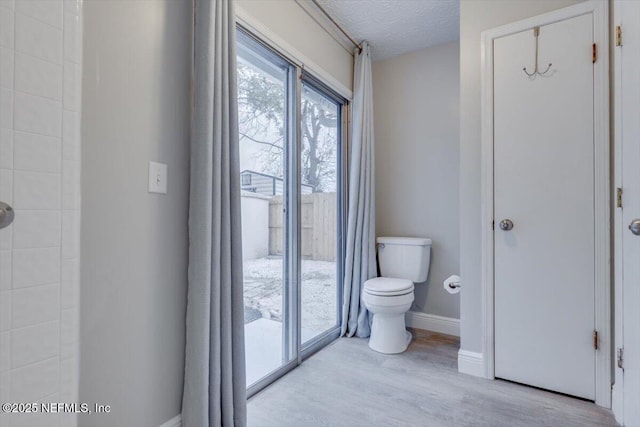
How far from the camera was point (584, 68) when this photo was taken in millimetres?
1710

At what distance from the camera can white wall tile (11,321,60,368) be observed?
2.06ft

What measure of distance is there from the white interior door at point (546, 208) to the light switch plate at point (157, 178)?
1.80 meters

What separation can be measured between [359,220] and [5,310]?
2.21 m

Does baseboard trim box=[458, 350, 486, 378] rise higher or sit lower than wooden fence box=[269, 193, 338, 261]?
lower

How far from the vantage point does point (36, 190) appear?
2.17ft

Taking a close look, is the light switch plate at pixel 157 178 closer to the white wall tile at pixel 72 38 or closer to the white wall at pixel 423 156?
the white wall tile at pixel 72 38

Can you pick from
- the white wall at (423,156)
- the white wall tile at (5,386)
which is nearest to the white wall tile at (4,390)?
the white wall tile at (5,386)

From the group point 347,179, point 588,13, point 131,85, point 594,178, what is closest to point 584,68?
point 588,13

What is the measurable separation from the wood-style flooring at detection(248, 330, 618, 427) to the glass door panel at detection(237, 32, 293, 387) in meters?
0.24

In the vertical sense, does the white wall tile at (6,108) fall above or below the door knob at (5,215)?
above

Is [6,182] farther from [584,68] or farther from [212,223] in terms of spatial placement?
[584,68]

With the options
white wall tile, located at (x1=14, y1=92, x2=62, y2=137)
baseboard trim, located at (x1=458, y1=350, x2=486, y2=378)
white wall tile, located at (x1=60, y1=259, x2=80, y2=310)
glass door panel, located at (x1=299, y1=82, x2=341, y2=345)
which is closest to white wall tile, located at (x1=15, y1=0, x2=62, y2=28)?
white wall tile, located at (x1=14, y1=92, x2=62, y2=137)

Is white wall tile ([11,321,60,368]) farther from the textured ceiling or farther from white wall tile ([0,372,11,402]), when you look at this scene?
the textured ceiling

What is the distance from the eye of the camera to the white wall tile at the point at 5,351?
610 mm
